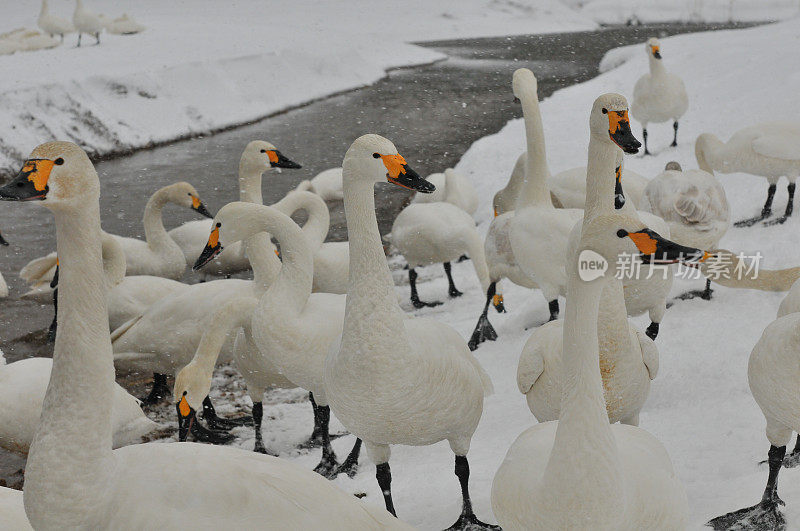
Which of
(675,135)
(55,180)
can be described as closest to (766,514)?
(55,180)

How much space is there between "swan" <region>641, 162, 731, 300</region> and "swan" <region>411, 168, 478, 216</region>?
2.81 metres

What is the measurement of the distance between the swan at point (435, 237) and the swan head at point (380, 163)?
3286 millimetres

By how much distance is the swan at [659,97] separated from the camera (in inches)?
387

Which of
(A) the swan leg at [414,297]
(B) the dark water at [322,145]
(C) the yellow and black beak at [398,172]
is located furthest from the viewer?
(B) the dark water at [322,145]

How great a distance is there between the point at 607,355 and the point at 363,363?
1.03 metres

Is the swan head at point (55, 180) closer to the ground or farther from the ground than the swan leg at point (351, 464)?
farther from the ground

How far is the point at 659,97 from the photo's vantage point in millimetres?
9859

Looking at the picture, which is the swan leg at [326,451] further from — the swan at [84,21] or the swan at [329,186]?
the swan at [84,21]

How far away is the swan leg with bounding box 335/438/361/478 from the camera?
4.66 meters

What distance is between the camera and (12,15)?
2483 centimetres

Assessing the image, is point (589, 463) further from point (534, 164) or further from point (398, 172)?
point (534, 164)

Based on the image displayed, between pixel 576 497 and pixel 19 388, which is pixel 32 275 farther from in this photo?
pixel 576 497

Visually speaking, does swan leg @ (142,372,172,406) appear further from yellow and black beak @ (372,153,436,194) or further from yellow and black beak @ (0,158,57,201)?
yellow and black beak @ (0,158,57,201)

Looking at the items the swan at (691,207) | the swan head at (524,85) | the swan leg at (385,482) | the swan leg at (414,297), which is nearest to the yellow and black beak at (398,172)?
the swan leg at (385,482)
